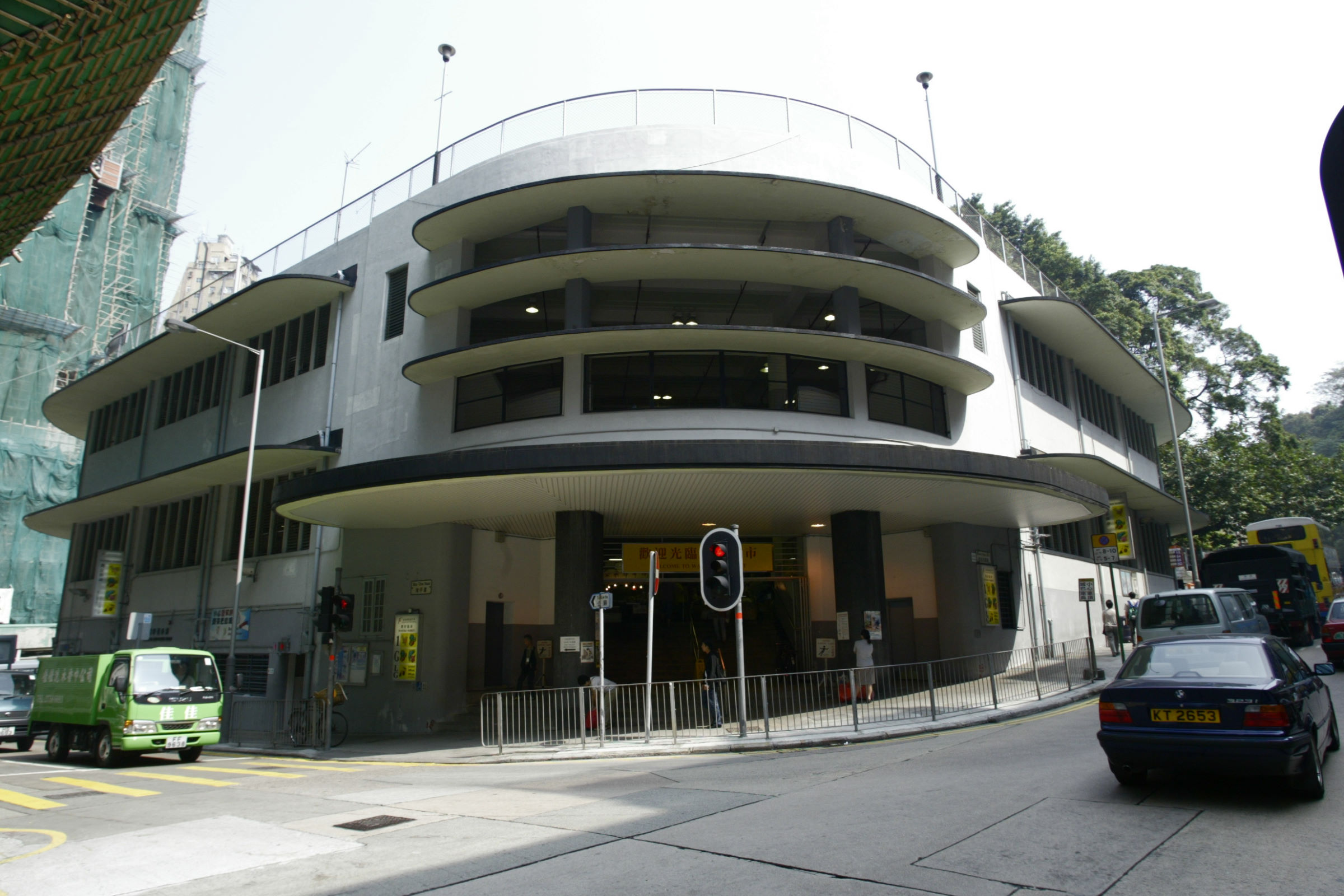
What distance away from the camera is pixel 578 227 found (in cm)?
2061

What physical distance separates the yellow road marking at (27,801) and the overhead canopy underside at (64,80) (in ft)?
26.5

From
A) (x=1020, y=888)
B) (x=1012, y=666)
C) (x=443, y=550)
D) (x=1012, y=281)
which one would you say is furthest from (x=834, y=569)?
(x=1020, y=888)

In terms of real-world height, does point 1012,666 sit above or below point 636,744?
above

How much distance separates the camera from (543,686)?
23.1m

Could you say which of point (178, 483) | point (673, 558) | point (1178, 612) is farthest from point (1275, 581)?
point (178, 483)

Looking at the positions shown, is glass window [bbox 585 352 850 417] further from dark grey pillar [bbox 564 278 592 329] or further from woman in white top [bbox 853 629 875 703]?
woman in white top [bbox 853 629 875 703]

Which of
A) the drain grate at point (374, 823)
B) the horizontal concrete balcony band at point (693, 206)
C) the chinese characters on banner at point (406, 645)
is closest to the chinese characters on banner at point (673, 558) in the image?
the chinese characters on banner at point (406, 645)

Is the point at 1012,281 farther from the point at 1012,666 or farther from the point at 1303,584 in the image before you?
the point at 1012,666

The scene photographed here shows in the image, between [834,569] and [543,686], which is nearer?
[834,569]

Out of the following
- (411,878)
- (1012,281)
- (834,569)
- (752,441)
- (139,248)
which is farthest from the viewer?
(139,248)

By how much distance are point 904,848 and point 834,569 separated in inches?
595

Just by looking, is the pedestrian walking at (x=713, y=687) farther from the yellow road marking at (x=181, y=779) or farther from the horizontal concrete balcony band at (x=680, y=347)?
the yellow road marking at (x=181, y=779)

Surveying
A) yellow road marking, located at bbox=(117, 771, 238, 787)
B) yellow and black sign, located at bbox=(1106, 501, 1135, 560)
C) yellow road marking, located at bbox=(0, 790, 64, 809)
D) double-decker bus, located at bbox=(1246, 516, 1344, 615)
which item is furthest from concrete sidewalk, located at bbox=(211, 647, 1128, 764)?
double-decker bus, located at bbox=(1246, 516, 1344, 615)

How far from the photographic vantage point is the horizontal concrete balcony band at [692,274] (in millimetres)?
19344
